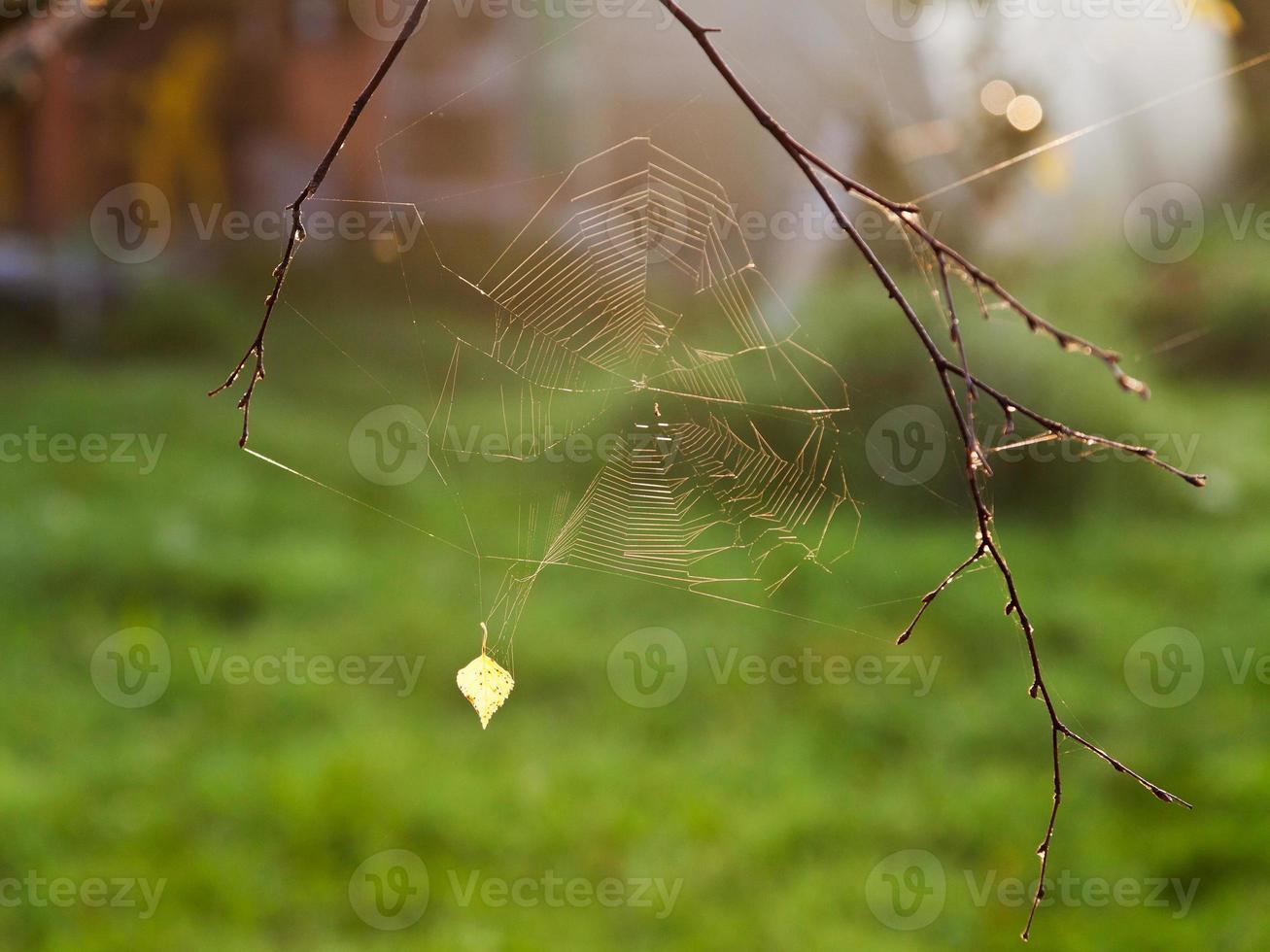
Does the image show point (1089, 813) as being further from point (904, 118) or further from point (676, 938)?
point (904, 118)

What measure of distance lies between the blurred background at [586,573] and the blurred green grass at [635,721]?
0.02 metres

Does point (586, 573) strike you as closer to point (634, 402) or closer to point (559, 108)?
point (634, 402)

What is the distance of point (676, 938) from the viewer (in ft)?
10.3

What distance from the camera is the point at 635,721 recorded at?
4.11 metres

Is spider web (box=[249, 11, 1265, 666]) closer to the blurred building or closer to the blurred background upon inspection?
the blurred background

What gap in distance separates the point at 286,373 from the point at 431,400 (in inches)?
36.1

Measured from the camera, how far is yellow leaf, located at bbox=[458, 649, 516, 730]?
1.27m

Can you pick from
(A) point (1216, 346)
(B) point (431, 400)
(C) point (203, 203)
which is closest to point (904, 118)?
(A) point (1216, 346)

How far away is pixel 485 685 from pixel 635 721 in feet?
9.56

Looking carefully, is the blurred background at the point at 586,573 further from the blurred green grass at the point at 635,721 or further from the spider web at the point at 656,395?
the spider web at the point at 656,395

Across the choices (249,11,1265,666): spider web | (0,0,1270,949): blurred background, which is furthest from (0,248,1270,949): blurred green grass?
(249,11,1265,666): spider web

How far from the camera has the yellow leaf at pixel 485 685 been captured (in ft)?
4.16

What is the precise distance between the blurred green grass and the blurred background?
0.06 feet

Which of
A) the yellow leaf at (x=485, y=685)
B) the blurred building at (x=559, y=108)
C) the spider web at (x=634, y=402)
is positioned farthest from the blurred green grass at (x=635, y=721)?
the yellow leaf at (x=485, y=685)
